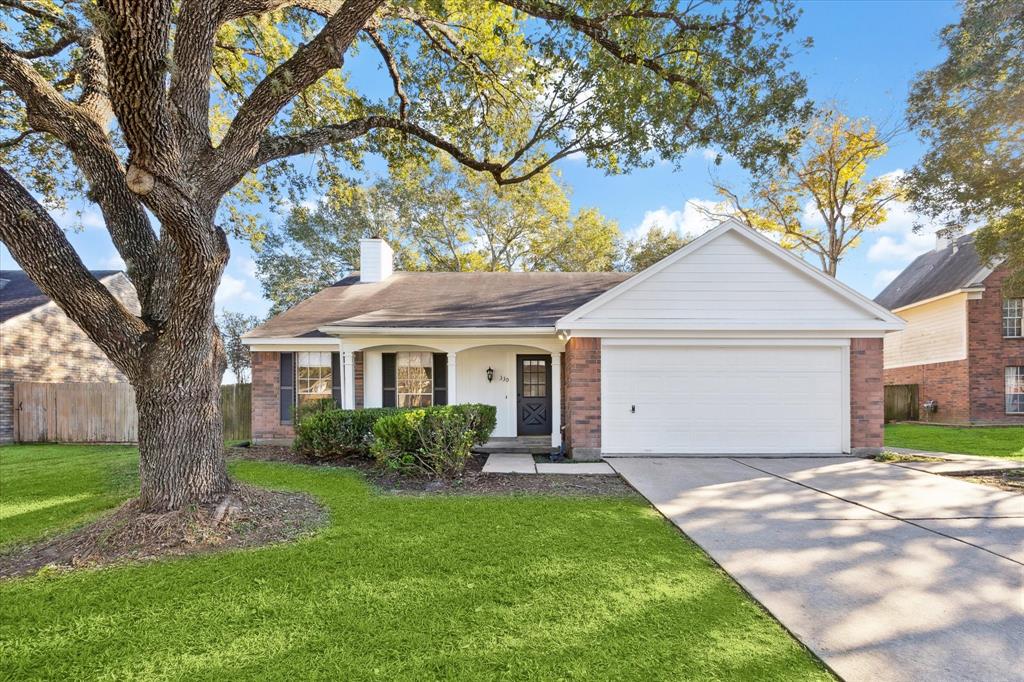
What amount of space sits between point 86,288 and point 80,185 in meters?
5.01

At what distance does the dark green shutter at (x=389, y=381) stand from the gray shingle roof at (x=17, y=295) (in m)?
10.4

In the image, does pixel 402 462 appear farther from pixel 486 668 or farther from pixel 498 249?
pixel 498 249

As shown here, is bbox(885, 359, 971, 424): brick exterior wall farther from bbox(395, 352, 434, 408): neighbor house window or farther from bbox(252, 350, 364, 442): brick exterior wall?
bbox(252, 350, 364, 442): brick exterior wall

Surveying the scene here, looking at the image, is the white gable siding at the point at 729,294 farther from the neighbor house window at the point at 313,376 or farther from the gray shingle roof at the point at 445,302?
the neighbor house window at the point at 313,376

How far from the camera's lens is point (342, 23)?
5141 mm

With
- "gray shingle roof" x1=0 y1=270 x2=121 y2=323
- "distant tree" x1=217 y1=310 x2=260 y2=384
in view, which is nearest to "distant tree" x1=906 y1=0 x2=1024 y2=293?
"gray shingle roof" x1=0 y1=270 x2=121 y2=323

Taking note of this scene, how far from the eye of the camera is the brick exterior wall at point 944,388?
15.8m

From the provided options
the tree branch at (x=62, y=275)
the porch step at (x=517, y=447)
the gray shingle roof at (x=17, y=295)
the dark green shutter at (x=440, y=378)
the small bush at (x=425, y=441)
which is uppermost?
the gray shingle roof at (x=17, y=295)

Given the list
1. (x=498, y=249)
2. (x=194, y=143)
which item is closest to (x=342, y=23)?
(x=194, y=143)

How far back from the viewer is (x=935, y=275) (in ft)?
61.4

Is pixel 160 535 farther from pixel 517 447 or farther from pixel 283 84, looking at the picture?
pixel 517 447

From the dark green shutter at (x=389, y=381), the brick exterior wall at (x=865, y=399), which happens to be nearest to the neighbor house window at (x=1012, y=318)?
the brick exterior wall at (x=865, y=399)

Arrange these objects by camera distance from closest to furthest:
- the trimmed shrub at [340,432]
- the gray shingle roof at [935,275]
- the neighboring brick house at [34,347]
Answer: the trimmed shrub at [340,432], the neighboring brick house at [34,347], the gray shingle roof at [935,275]

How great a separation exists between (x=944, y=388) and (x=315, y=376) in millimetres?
21341
